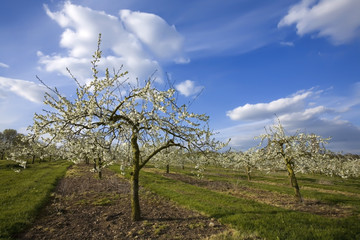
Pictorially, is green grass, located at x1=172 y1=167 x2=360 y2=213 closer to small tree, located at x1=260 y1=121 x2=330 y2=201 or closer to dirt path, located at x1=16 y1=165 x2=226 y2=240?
small tree, located at x1=260 y1=121 x2=330 y2=201

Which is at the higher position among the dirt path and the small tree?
the small tree

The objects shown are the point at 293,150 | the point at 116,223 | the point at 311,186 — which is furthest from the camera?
the point at 311,186

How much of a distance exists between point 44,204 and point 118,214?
728 cm

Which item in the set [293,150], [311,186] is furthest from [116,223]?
[311,186]

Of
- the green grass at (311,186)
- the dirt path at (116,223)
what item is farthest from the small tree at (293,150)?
the dirt path at (116,223)

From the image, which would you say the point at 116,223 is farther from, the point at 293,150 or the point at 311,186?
the point at 311,186

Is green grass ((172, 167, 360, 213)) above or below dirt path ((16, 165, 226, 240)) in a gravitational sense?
below

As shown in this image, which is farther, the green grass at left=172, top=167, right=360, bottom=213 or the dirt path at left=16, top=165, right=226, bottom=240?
the green grass at left=172, top=167, right=360, bottom=213

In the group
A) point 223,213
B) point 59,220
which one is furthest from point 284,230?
point 59,220

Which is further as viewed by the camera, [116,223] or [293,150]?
[293,150]

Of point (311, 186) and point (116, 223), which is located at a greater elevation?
point (116, 223)

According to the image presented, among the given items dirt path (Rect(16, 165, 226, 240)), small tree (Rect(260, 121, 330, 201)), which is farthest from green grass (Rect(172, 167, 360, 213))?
dirt path (Rect(16, 165, 226, 240))

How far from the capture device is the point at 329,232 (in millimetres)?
8430

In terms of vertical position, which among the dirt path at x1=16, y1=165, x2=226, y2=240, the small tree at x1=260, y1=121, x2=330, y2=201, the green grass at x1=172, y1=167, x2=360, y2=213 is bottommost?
the green grass at x1=172, y1=167, x2=360, y2=213
